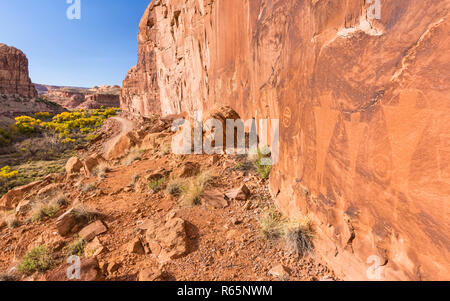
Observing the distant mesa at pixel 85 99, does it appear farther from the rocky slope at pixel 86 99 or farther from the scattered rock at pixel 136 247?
the scattered rock at pixel 136 247

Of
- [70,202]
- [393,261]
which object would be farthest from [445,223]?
[70,202]

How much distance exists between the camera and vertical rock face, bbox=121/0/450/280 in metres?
1.37

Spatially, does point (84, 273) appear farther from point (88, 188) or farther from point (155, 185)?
point (88, 188)

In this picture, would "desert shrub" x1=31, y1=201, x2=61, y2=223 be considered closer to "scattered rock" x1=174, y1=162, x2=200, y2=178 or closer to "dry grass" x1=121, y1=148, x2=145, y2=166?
"dry grass" x1=121, y1=148, x2=145, y2=166

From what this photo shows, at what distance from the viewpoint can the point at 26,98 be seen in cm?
4159

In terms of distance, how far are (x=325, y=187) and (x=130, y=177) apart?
5168mm

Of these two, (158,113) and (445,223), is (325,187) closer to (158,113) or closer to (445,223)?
(445,223)

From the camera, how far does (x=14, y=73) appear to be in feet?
137

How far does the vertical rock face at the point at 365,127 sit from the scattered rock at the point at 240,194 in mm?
546

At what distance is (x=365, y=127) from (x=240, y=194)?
2.43 metres

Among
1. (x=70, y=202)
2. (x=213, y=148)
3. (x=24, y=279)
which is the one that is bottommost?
(x=24, y=279)

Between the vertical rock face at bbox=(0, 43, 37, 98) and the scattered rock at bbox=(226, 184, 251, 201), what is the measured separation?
190 ft

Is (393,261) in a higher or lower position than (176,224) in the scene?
higher

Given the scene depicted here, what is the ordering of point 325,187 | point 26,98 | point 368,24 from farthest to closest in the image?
point 26,98 < point 325,187 < point 368,24
